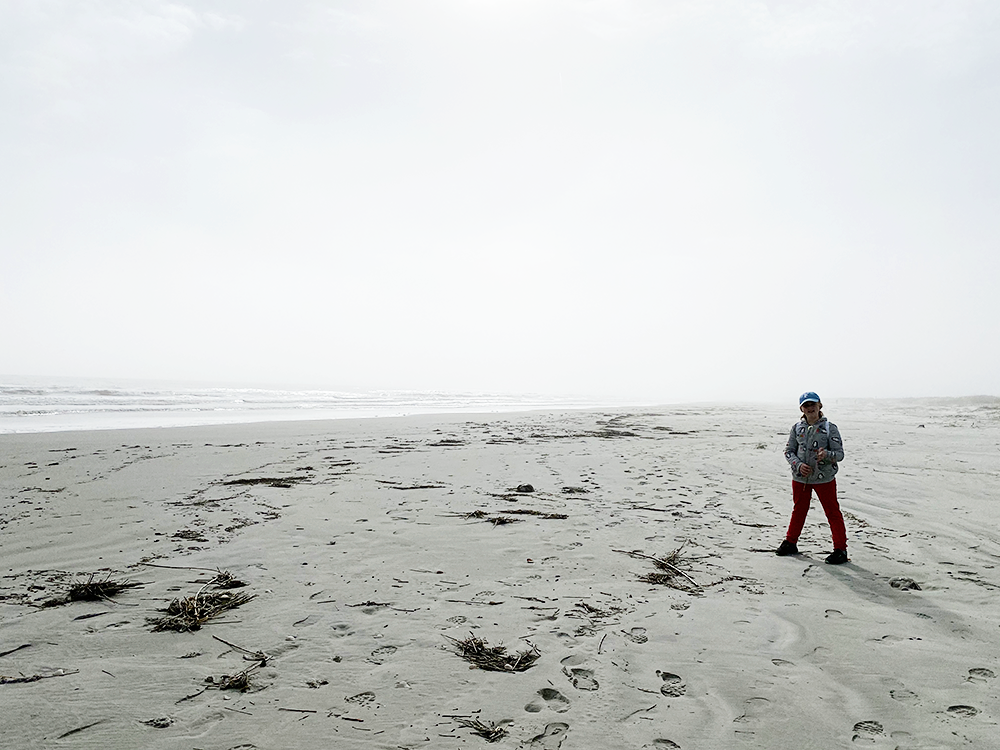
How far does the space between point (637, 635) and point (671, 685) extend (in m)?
0.57

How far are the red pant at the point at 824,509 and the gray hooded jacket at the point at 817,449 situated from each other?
0.21ft

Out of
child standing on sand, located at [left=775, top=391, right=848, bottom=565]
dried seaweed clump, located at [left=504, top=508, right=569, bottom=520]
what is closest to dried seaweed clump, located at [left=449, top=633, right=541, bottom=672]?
dried seaweed clump, located at [left=504, top=508, right=569, bottom=520]

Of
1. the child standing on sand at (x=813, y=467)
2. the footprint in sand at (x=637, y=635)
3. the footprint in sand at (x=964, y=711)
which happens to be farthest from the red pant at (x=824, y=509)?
the footprint in sand at (x=637, y=635)

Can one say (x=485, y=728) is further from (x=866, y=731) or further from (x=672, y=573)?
(x=672, y=573)

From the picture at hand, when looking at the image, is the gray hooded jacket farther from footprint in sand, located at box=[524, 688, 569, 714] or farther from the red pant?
footprint in sand, located at box=[524, 688, 569, 714]

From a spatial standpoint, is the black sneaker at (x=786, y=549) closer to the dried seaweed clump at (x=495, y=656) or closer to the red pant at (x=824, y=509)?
the red pant at (x=824, y=509)

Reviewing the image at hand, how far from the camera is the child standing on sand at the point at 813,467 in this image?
5.39 metres

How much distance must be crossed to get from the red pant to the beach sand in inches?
10.0

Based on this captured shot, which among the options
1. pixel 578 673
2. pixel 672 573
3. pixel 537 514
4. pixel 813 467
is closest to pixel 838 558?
pixel 813 467

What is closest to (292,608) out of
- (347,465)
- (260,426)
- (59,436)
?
(347,465)

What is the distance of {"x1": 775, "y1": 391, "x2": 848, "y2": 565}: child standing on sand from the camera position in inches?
212

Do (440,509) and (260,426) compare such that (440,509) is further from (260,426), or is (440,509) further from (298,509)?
(260,426)

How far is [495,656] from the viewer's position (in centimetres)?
332

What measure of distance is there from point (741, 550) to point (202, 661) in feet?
15.6
